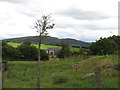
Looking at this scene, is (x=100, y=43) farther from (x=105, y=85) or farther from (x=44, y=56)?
(x=105, y=85)

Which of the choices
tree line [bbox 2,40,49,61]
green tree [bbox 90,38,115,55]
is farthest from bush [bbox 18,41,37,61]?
green tree [bbox 90,38,115,55]

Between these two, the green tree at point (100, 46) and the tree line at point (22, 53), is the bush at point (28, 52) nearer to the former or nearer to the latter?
the tree line at point (22, 53)

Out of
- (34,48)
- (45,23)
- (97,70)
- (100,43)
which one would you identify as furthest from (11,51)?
(97,70)

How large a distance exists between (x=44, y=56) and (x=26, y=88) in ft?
213

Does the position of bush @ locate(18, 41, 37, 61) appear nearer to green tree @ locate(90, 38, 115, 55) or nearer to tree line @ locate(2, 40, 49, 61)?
tree line @ locate(2, 40, 49, 61)

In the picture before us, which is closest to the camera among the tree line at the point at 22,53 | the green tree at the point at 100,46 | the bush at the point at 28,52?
the green tree at the point at 100,46

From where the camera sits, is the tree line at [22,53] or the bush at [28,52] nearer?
the tree line at [22,53]

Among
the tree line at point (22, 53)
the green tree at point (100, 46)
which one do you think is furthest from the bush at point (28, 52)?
the green tree at point (100, 46)

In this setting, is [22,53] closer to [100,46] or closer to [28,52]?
[28,52]

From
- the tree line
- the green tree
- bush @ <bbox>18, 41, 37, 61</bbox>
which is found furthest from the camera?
bush @ <bbox>18, 41, 37, 61</bbox>

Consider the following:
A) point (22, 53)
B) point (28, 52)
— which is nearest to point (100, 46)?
point (28, 52)

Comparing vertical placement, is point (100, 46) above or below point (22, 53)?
above

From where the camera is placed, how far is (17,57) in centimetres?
7269

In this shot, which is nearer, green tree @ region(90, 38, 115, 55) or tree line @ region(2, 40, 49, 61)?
green tree @ region(90, 38, 115, 55)
